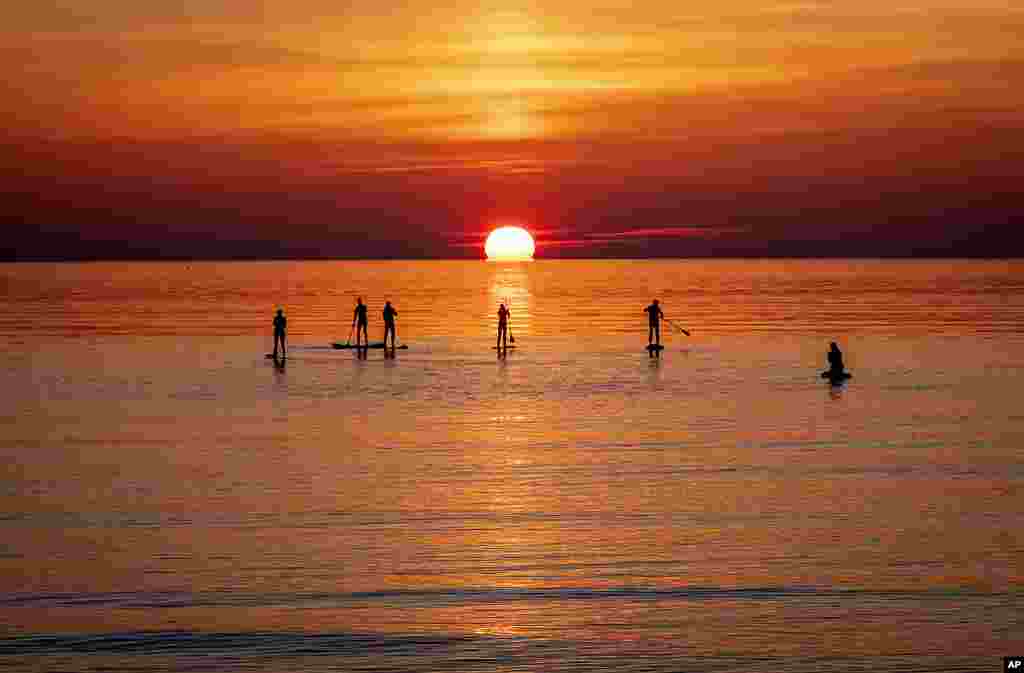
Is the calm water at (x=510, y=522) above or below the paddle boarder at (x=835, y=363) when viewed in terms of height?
below

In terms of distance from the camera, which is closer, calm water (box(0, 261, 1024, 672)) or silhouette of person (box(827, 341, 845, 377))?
calm water (box(0, 261, 1024, 672))

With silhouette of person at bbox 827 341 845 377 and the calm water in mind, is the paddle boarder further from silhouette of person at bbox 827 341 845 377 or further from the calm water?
the calm water

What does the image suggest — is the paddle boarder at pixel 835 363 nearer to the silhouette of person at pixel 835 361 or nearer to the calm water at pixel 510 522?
the silhouette of person at pixel 835 361

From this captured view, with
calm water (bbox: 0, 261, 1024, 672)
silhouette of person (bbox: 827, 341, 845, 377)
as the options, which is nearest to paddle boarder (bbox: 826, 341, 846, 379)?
silhouette of person (bbox: 827, 341, 845, 377)

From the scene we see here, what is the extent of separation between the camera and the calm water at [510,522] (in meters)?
13.0

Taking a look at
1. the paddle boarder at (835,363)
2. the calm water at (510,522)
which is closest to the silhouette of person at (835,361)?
the paddle boarder at (835,363)

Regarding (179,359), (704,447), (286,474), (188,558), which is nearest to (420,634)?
(188,558)

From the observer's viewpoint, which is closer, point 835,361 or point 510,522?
point 510,522

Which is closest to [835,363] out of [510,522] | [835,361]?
[835,361]

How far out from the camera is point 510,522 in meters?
18.2

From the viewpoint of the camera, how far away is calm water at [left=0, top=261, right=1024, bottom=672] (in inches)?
510

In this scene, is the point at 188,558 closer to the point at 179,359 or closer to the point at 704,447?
the point at 704,447

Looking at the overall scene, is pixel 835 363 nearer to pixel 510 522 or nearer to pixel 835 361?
pixel 835 361

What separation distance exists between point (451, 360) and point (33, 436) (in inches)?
889
